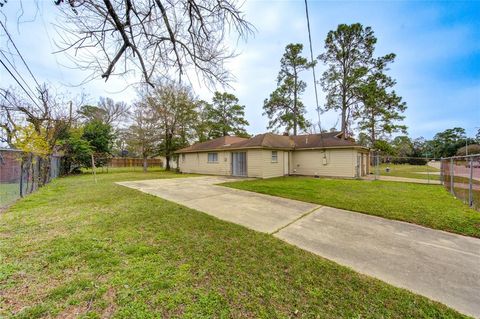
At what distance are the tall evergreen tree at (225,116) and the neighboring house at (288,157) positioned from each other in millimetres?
10727

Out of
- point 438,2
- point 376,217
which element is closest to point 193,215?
point 376,217

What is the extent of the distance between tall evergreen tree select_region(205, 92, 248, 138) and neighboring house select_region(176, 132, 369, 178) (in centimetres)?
1073

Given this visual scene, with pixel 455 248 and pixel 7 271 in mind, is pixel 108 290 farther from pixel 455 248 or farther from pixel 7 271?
pixel 455 248

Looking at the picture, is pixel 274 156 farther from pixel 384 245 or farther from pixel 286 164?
pixel 384 245

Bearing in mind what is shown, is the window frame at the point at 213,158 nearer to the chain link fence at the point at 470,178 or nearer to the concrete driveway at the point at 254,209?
the concrete driveway at the point at 254,209

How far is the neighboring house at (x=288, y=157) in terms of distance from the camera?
13.1 metres

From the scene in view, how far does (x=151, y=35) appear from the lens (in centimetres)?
361

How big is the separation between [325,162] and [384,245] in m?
11.2

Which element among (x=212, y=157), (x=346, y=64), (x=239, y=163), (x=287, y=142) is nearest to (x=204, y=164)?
(x=212, y=157)

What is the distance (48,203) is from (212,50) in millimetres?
6757

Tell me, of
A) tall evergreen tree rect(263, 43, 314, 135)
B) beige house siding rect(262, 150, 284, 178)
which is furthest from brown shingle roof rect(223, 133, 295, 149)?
tall evergreen tree rect(263, 43, 314, 135)

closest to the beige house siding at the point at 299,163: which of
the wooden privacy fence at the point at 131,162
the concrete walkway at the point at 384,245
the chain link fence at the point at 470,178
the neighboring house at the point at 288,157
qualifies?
the neighboring house at the point at 288,157

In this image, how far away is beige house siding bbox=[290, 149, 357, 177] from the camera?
1286 cm

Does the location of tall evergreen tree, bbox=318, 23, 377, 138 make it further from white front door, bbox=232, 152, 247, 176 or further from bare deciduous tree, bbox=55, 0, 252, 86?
bare deciduous tree, bbox=55, 0, 252, 86
